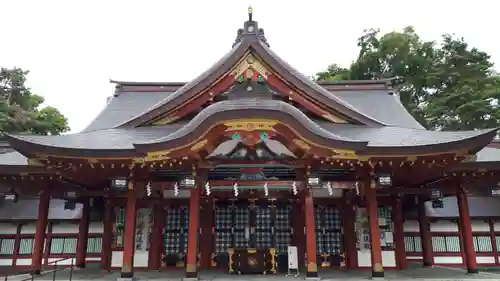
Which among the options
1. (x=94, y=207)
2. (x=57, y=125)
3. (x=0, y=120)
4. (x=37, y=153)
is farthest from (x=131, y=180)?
(x=57, y=125)

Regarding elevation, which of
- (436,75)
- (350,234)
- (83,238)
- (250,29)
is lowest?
(83,238)

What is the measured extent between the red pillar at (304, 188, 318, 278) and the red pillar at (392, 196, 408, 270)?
432 cm

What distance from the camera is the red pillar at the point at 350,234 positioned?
13164 millimetres

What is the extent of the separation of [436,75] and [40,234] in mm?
34006

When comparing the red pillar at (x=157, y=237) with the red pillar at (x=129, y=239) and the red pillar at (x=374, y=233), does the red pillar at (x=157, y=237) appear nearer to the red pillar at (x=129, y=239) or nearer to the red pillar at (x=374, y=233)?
the red pillar at (x=129, y=239)

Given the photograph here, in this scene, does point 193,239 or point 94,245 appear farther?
point 94,245

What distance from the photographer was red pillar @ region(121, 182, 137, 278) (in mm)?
10438

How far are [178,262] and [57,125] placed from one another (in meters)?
26.8

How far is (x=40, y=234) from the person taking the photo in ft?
38.6

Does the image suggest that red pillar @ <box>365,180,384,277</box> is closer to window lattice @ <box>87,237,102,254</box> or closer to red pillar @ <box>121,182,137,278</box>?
red pillar @ <box>121,182,137,278</box>

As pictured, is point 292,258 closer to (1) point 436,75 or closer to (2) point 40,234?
(2) point 40,234

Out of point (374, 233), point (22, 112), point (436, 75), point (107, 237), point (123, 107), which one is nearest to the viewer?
point (374, 233)

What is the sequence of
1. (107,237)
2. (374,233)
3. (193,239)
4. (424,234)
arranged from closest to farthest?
(193,239) < (374,233) < (107,237) < (424,234)

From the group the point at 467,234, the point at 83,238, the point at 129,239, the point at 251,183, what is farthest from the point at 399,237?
the point at 83,238
